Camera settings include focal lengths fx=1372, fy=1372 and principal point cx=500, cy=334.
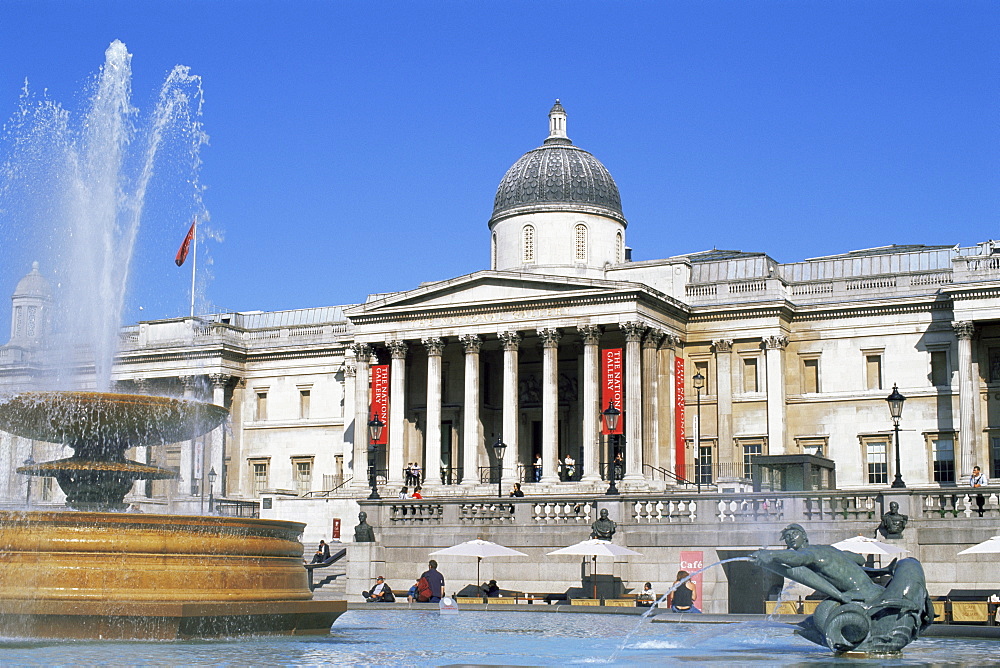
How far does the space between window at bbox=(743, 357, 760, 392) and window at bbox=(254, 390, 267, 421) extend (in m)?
27.5

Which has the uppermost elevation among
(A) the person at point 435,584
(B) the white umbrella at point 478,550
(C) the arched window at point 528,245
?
(C) the arched window at point 528,245

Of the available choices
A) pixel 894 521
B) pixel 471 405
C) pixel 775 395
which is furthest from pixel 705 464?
pixel 894 521

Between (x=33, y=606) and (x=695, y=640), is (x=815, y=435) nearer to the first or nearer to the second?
(x=695, y=640)

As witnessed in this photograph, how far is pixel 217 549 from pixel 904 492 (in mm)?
23128

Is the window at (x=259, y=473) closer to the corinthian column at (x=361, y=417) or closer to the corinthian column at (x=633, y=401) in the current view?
the corinthian column at (x=361, y=417)

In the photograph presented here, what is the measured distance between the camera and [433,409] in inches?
2493

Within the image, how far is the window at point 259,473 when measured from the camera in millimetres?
75812

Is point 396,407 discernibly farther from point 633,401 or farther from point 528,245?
point 633,401

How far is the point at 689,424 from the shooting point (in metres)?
64.4

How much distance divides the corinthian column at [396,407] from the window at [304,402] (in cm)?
1195

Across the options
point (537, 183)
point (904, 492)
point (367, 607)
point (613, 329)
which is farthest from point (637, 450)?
point (367, 607)

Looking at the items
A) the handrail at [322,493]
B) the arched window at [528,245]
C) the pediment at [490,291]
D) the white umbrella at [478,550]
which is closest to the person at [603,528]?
the white umbrella at [478,550]

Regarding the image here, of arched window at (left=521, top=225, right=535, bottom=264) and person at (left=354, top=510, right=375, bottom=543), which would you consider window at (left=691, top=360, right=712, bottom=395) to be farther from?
person at (left=354, top=510, right=375, bottom=543)

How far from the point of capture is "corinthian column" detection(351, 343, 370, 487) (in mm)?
65438
